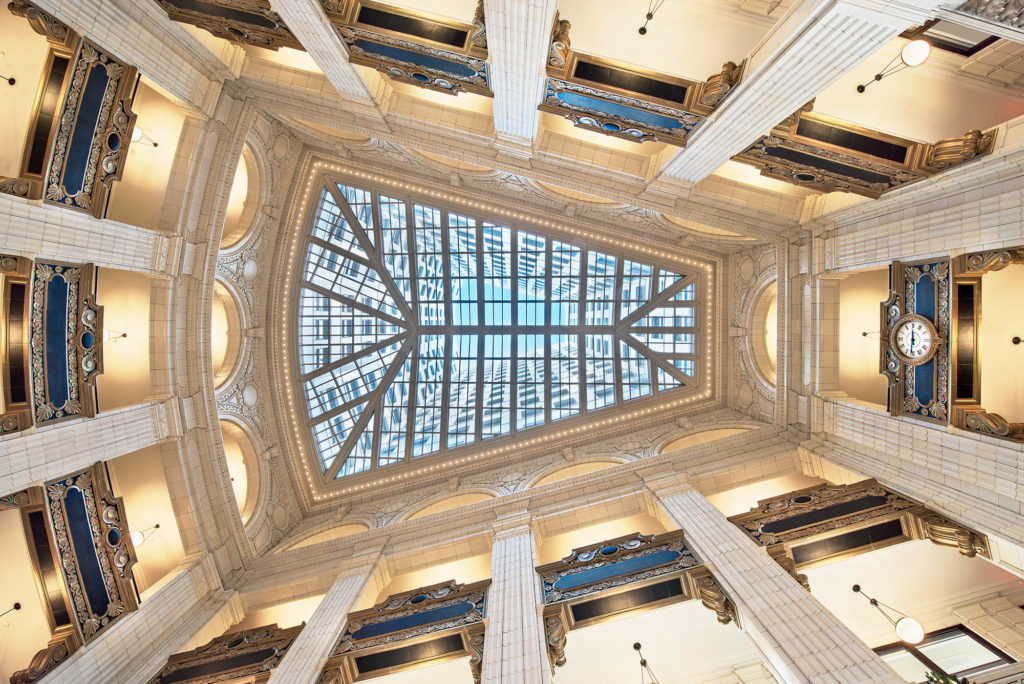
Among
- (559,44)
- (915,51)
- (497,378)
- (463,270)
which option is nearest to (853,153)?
(915,51)

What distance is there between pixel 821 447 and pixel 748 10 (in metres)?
10.8

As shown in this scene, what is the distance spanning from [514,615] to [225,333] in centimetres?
1243

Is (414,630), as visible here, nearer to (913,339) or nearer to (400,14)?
(913,339)

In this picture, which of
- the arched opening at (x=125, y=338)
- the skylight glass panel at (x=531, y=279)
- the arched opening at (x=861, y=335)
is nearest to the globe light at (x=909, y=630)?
the arched opening at (x=861, y=335)

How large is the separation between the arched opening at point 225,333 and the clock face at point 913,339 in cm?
1816

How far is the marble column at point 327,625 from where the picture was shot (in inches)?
372

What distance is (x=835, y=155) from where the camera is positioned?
995cm

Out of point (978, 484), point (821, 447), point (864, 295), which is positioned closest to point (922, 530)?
point (978, 484)

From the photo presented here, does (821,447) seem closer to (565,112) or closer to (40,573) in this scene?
(565,112)

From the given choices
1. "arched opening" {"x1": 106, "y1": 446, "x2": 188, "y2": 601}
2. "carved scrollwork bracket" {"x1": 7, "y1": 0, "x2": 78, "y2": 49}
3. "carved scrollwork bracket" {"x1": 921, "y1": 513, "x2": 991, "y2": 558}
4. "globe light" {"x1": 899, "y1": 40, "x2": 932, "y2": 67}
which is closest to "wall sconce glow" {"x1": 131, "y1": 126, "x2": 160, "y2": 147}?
"carved scrollwork bracket" {"x1": 7, "y1": 0, "x2": 78, "y2": 49}

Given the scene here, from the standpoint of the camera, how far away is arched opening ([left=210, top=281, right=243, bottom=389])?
14.5m

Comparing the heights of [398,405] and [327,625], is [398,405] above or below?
above

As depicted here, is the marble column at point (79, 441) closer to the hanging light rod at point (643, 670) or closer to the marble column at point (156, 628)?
the marble column at point (156, 628)

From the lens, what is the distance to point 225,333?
15039 mm
